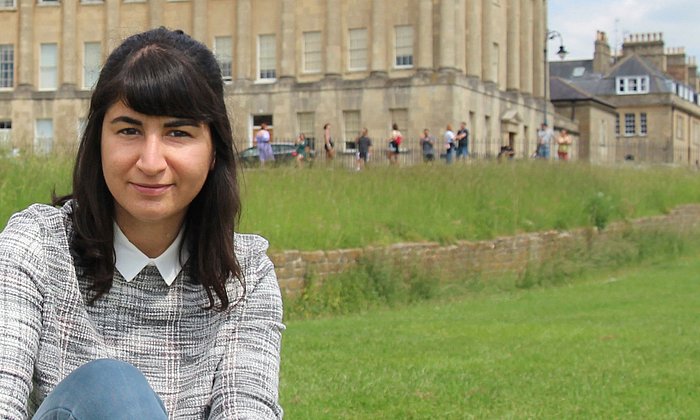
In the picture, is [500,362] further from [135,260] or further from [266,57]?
[266,57]

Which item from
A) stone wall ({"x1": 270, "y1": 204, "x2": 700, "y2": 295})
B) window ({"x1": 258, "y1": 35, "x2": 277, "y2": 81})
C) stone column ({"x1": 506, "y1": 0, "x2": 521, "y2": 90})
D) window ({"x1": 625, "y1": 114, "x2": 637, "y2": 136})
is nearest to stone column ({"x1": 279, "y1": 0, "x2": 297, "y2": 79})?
window ({"x1": 258, "y1": 35, "x2": 277, "y2": 81})

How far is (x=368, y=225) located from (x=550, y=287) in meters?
4.26

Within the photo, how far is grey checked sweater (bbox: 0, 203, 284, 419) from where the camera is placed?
3.02m

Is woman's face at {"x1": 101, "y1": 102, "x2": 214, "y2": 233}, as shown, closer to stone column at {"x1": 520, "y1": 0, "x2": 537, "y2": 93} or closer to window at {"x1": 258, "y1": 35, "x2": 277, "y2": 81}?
window at {"x1": 258, "y1": 35, "x2": 277, "y2": 81}

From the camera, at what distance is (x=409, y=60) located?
54.0 metres

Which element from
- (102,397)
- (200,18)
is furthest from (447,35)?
(102,397)

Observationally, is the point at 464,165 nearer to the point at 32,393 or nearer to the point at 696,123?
the point at 32,393

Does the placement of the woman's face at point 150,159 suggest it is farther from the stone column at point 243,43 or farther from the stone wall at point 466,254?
the stone column at point 243,43

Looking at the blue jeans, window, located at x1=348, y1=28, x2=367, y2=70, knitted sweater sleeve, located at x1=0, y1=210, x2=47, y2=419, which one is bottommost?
the blue jeans

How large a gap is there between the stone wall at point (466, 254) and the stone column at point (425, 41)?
24827 mm

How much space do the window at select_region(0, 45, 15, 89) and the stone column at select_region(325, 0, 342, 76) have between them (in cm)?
1753

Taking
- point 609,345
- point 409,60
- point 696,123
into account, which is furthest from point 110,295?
point 696,123

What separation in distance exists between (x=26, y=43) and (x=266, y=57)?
1335cm

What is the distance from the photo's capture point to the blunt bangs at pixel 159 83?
3037 millimetres
